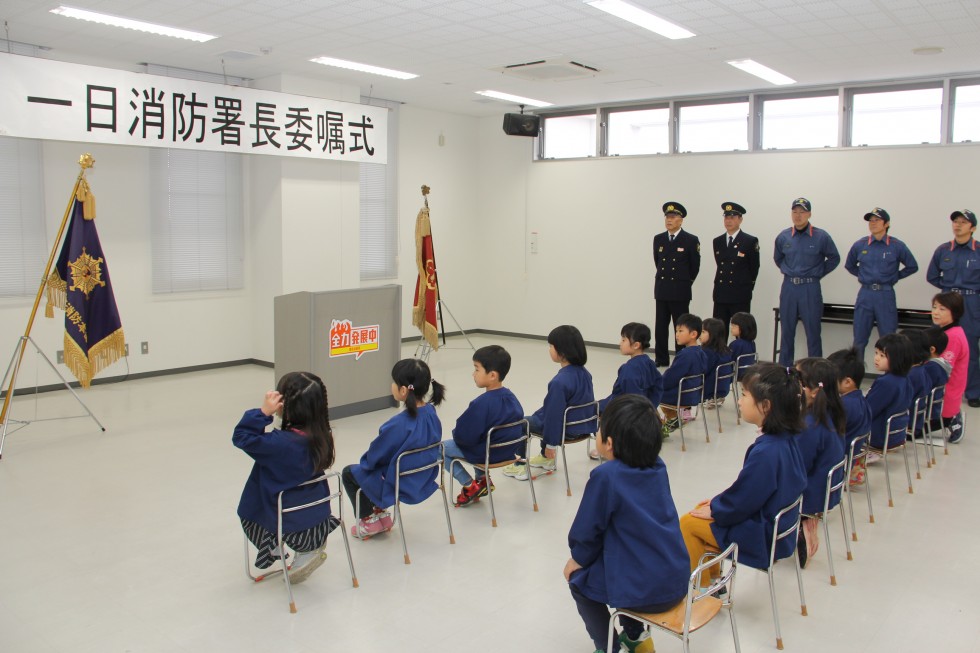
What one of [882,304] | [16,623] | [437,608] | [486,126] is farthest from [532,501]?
[486,126]

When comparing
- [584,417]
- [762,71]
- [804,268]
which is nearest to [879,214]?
[804,268]

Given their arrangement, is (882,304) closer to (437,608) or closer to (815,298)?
(815,298)

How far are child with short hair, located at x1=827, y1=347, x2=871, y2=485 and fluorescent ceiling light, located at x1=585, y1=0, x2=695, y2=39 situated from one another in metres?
2.70

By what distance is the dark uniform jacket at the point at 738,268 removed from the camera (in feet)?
27.1

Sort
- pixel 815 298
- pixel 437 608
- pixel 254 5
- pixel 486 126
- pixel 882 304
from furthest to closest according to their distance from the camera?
pixel 486 126 → pixel 815 298 → pixel 882 304 → pixel 254 5 → pixel 437 608

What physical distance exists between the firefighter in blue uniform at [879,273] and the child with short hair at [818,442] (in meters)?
4.15

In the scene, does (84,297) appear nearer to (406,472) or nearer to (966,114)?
(406,472)

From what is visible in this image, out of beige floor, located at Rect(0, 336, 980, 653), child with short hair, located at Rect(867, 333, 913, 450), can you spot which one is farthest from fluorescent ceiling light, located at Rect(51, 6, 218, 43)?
child with short hair, located at Rect(867, 333, 913, 450)

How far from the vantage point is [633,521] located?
2361 mm

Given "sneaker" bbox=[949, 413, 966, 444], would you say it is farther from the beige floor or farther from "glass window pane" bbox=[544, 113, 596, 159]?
"glass window pane" bbox=[544, 113, 596, 159]

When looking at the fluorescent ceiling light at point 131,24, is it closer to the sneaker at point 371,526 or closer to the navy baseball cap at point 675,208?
the sneaker at point 371,526

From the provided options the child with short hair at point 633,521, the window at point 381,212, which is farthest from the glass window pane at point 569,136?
the child with short hair at point 633,521

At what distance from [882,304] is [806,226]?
1.09 metres

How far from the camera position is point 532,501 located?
448cm
